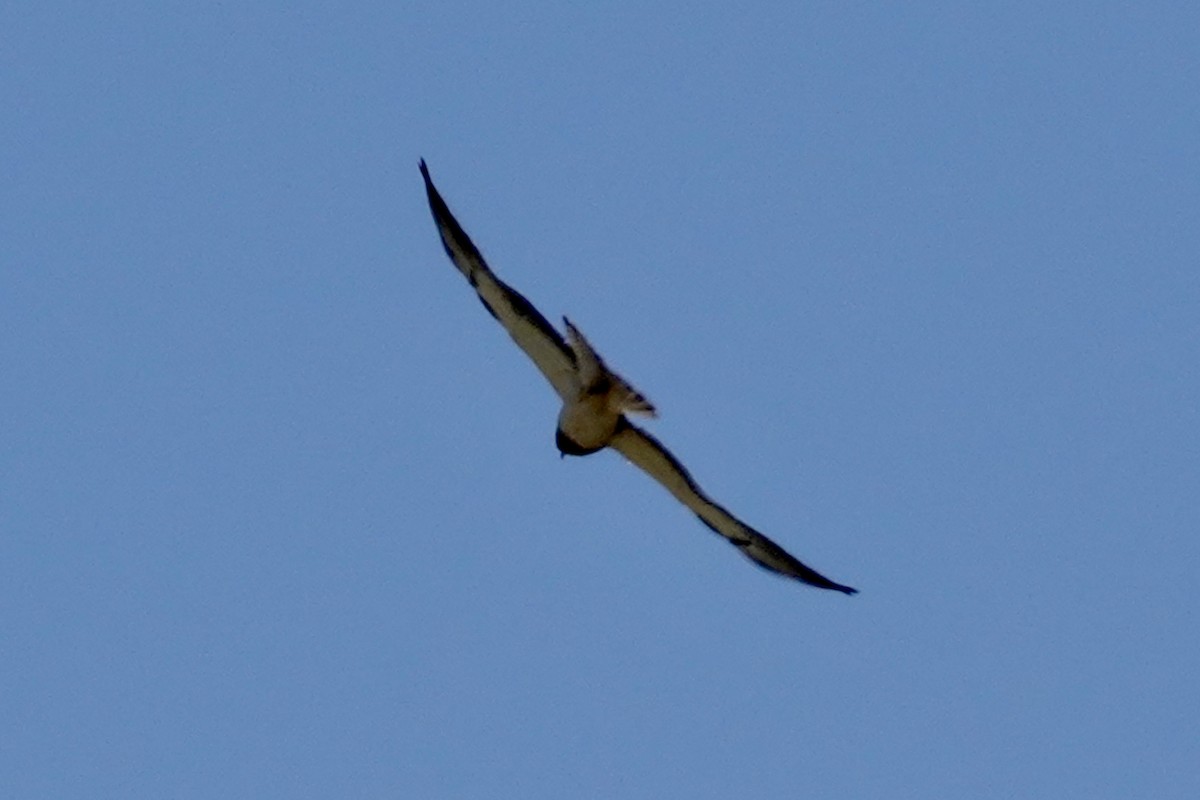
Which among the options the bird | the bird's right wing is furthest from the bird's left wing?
the bird's right wing

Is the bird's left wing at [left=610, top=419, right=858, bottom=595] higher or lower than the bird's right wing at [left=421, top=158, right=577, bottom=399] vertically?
lower

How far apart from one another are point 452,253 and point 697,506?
2.91m

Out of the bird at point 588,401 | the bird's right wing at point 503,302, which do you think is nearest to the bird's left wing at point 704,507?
the bird at point 588,401

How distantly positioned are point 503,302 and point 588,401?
3.23 feet

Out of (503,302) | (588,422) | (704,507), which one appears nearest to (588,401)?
(588,422)

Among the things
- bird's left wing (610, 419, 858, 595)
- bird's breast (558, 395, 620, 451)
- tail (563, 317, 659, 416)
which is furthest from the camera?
bird's left wing (610, 419, 858, 595)

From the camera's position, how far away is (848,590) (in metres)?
25.2

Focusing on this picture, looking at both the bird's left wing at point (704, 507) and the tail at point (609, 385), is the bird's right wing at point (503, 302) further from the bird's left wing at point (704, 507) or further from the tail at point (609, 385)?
the bird's left wing at point (704, 507)

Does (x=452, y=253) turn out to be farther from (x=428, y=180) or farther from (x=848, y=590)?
(x=848, y=590)

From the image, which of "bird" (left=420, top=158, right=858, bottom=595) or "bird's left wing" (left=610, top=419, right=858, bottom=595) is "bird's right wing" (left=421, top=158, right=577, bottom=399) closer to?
"bird" (left=420, top=158, right=858, bottom=595)

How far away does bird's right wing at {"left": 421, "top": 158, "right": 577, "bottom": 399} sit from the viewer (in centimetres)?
2469

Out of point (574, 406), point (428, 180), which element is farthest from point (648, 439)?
point (428, 180)

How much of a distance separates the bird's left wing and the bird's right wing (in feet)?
2.44

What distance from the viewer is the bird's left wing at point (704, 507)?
25.4 metres
